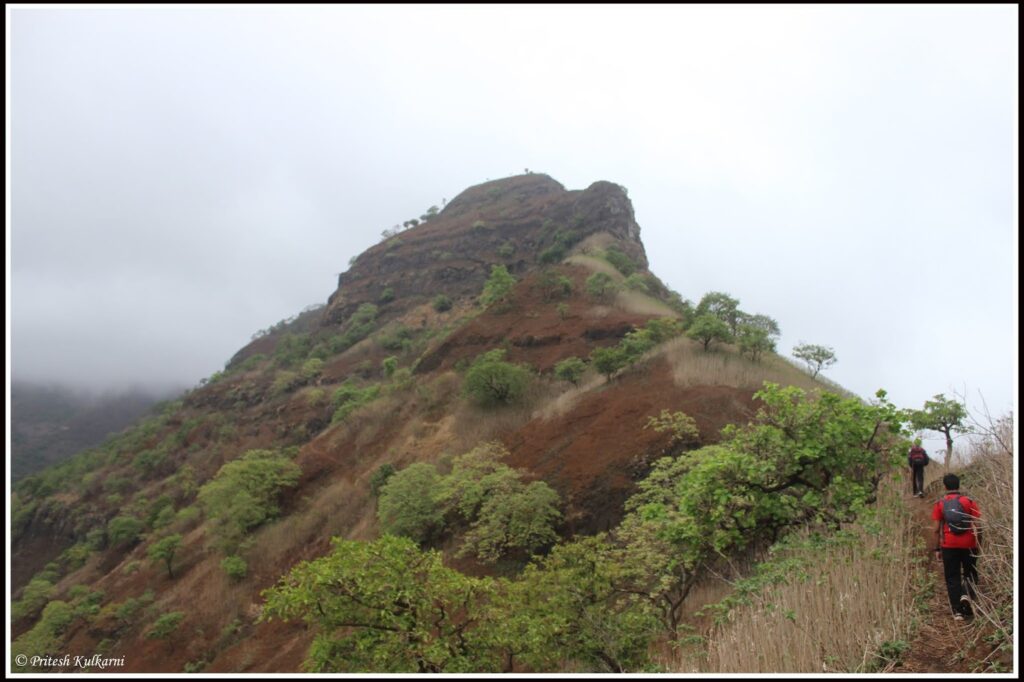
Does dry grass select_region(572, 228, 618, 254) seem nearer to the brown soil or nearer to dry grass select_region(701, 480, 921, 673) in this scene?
the brown soil

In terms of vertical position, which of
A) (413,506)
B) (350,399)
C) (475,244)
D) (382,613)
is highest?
(475,244)

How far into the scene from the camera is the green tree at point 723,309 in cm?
2229

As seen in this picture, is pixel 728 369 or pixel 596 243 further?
pixel 596 243

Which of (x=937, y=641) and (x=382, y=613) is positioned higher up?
(x=937, y=641)

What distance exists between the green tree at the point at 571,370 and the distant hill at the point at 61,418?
2992 inches

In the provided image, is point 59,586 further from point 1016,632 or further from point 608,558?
point 1016,632

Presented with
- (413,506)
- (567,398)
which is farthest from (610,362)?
(413,506)

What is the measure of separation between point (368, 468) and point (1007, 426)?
24.1 m

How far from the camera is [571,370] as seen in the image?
2495 centimetres

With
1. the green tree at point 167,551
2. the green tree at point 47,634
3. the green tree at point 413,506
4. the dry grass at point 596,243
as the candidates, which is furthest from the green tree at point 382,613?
the dry grass at point 596,243

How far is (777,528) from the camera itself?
7465 mm

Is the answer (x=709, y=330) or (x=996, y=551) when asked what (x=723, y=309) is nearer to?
(x=709, y=330)

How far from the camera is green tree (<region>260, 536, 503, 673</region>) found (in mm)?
7008

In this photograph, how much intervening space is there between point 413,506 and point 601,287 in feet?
67.5
